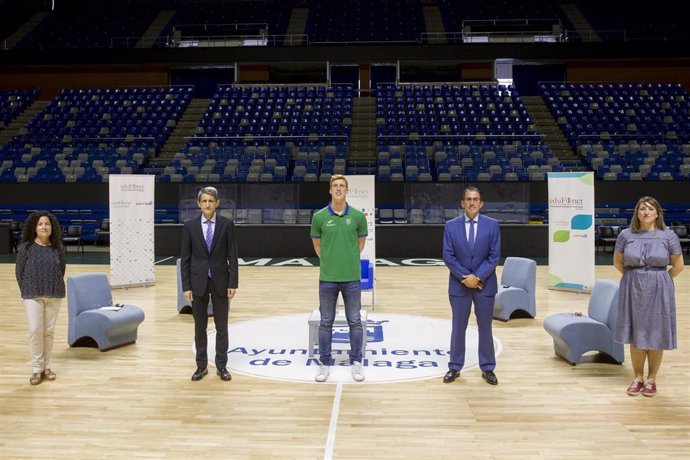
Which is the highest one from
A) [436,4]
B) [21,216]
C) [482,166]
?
[436,4]

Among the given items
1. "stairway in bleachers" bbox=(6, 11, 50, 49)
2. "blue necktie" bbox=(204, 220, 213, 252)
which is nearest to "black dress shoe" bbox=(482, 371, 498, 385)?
"blue necktie" bbox=(204, 220, 213, 252)

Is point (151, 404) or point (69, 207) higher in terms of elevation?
point (69, 207)

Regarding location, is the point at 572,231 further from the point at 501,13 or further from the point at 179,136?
the point at 501,13

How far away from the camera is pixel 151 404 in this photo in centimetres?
511

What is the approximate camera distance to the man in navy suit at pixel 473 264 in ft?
17.7

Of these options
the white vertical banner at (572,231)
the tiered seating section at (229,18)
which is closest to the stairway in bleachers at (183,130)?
the tiered seating section at (229,18)

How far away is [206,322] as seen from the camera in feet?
18.8

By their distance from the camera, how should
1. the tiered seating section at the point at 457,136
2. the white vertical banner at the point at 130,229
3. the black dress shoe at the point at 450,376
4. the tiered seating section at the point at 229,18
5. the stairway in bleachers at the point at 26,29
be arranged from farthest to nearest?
the tiered seating section at the point at 229,18 → the stairway in bleachers at the point at 26,29 → the tiered seating section at the point at 457,136 → the white vertical banner at the point at 130,229 → the black dress shoe at the point at 450,376

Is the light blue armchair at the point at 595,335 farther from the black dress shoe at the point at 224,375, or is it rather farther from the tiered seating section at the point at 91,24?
the tiered seating section at the point at 91,24

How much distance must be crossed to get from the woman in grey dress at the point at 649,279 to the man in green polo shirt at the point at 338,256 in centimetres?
219

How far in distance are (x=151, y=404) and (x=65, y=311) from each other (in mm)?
4667

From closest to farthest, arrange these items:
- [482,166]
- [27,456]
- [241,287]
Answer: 1. [27,456]
2. [241,287]
3. [482,166]

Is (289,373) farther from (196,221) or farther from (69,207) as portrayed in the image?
(69,207)

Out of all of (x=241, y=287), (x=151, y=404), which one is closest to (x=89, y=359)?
(x=151, y=404)
